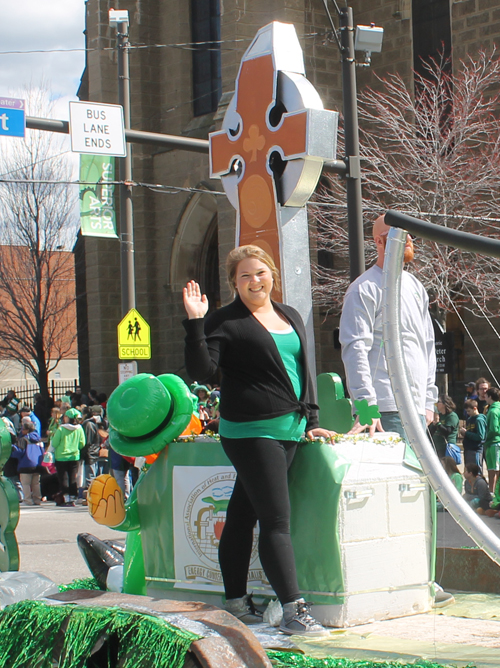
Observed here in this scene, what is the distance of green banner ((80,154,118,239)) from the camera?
51.6 ft

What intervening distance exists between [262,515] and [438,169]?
14.0 meters

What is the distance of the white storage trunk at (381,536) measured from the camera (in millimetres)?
3570

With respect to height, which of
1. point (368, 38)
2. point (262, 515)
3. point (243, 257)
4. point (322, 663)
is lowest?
point (322, 663)

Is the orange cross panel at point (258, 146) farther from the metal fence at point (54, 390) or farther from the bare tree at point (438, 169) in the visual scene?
the metal fence at point (54, 390)

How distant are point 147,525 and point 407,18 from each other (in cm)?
1775

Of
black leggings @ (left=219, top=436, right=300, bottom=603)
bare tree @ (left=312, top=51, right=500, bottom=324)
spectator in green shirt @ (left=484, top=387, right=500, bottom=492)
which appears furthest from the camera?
bare tree @ (left=312, top=51, right=500, bottom=324)

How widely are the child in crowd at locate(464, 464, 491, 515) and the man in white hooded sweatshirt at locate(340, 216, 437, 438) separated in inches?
105

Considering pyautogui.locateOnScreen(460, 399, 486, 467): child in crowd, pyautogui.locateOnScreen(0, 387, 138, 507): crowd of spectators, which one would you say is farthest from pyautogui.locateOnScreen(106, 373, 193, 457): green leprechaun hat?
pyautogui.locateOnScreen(0, 387, 138, 507): crowd of spectators

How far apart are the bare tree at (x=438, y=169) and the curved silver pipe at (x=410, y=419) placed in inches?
500

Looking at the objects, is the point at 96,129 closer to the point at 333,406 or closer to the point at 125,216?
the point at 125,216

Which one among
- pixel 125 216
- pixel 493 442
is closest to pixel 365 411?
pixel 493 442

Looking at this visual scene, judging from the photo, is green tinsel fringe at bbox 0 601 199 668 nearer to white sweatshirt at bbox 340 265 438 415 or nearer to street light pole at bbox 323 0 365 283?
white sweatshirt at bbox 340 265 438 415

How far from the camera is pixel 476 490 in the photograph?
8.16 m

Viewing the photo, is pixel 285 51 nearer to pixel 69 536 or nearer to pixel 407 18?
pixel 69 536
